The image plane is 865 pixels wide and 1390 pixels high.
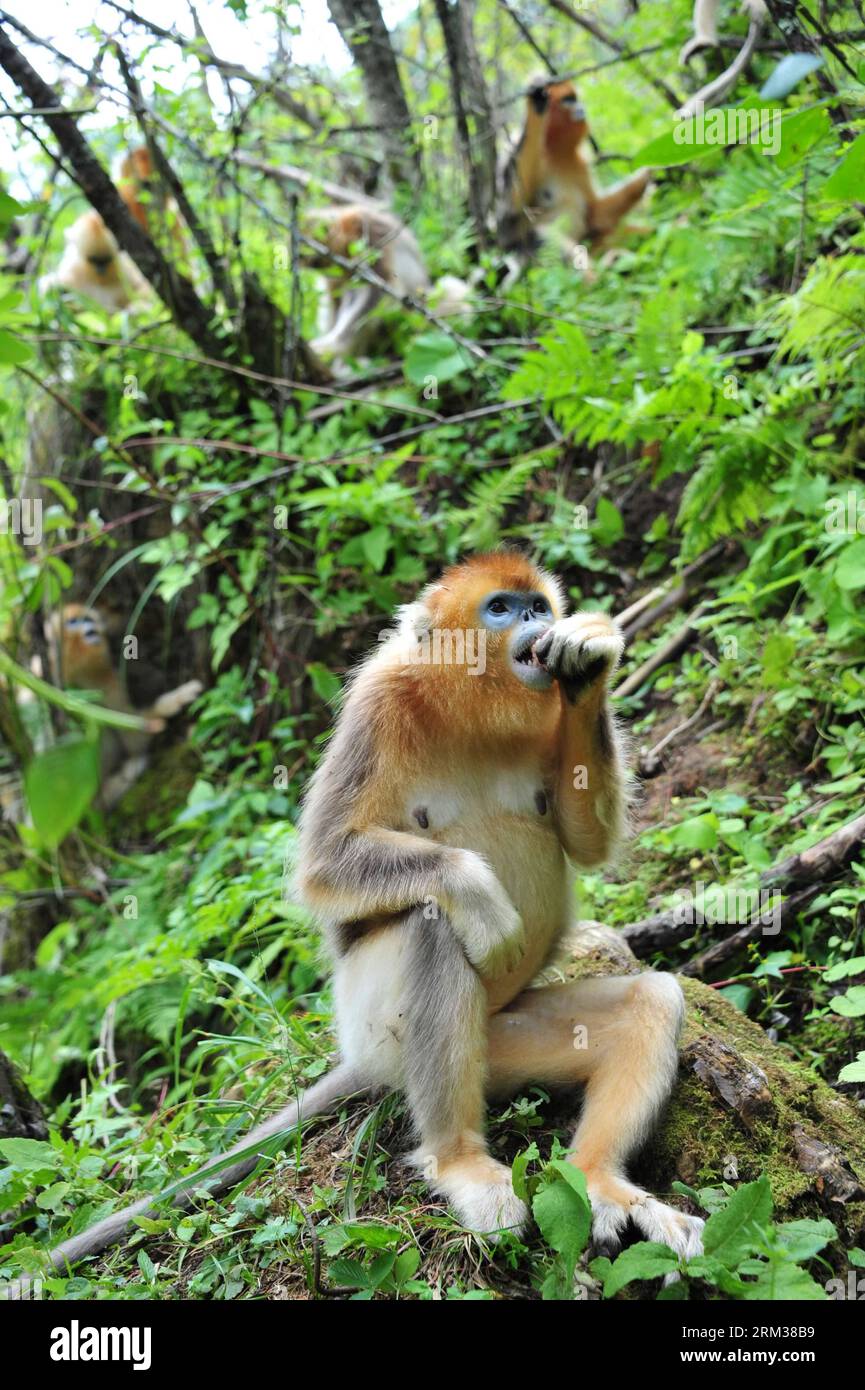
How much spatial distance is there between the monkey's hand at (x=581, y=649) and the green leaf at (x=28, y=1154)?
232 cm

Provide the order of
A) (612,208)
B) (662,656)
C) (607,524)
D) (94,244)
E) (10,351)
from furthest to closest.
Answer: (94,244), (612,208), (607,524), (662,656), (10,351)

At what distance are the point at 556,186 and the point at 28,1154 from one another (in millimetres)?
10214

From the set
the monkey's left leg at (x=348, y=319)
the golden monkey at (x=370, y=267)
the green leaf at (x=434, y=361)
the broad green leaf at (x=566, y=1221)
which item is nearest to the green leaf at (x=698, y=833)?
the broad green leaf at (x=566, y=1221)

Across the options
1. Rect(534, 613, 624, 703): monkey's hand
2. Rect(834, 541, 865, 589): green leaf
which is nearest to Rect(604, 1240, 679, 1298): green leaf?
Rect(534, 613, 624, 703): monkey's hand

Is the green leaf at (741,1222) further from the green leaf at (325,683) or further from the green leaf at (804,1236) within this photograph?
the green leaf at (325,683)

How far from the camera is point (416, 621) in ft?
12.8

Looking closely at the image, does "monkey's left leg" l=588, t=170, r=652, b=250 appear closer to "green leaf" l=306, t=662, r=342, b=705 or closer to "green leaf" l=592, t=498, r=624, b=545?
"green leaf" l=592, t=498, r=624, b=545

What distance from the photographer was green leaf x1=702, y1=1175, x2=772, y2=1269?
276 centimetres

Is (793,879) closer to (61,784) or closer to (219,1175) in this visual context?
(219,1175)

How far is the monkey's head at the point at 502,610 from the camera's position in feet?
12.1

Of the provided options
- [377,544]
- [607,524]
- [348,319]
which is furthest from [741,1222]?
[348,319]

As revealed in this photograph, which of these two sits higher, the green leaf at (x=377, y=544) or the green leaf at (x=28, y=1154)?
the green leaf at (x=377, y=544)
